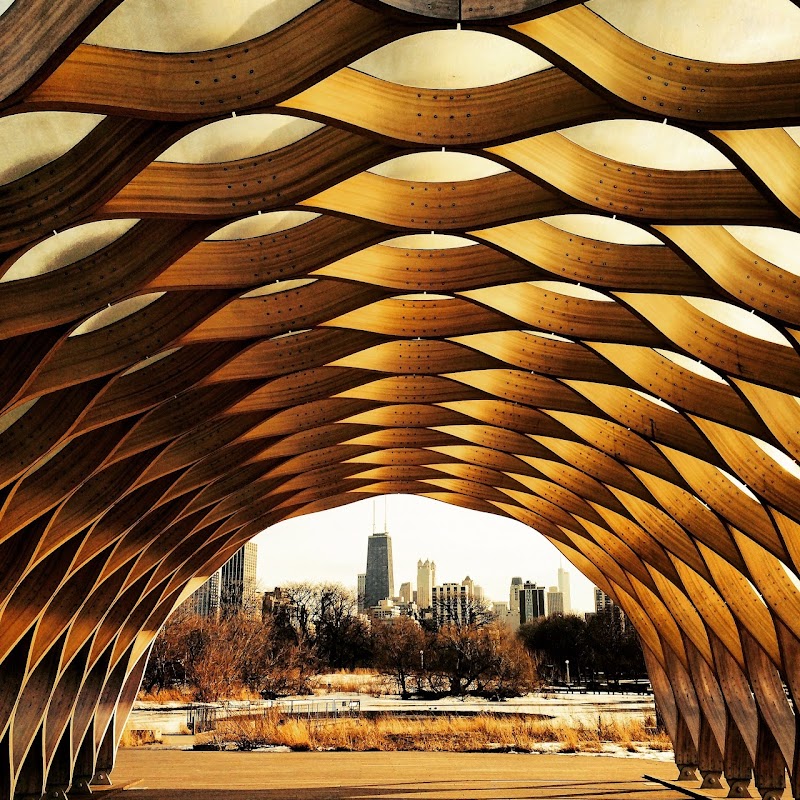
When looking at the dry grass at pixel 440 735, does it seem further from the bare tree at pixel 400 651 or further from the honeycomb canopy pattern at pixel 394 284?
the bare tree at pixel 400 651

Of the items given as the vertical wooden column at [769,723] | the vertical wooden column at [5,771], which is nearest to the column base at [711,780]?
the vertical wooden column at [769,723]

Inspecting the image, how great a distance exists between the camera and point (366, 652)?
4513 inches

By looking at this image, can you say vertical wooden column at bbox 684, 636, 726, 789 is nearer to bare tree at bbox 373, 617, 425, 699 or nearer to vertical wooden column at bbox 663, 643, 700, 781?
vertical wooden column at bbox 663, 643, 700, 781

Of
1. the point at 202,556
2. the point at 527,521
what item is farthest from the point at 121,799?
the point at 527,521

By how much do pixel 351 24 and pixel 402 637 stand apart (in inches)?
4188

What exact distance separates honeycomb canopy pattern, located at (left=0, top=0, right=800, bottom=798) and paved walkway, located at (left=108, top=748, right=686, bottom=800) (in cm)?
493

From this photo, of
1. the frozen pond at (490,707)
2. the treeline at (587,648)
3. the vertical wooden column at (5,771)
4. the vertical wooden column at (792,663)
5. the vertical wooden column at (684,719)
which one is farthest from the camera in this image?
the treeline at (587,648)

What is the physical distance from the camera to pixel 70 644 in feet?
104

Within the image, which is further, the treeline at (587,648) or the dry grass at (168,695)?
the treeline at (587,648)

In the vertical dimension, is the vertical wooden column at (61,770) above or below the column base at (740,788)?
above

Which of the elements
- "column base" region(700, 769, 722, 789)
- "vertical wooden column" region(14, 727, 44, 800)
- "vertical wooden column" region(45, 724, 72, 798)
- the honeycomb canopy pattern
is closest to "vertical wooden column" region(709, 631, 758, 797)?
the honeycomb canopy pattern

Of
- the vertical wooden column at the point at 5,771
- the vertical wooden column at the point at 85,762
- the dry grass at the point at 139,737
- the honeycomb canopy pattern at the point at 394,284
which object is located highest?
the honeycomb canopy pattern at the point at 394,284

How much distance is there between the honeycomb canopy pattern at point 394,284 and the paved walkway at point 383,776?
493 cm

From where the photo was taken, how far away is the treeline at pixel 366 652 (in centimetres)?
9669
